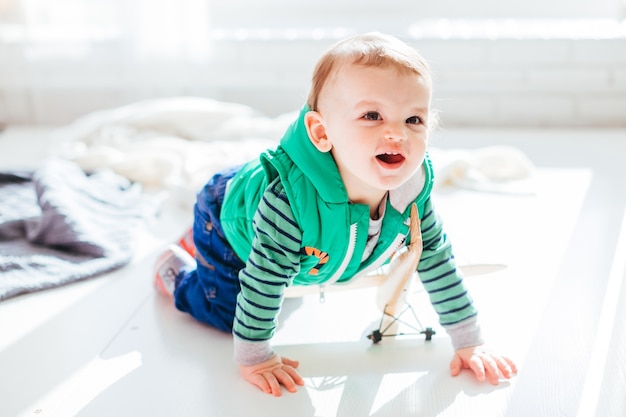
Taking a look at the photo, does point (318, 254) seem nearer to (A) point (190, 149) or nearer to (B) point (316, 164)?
(B) point (316, 164)

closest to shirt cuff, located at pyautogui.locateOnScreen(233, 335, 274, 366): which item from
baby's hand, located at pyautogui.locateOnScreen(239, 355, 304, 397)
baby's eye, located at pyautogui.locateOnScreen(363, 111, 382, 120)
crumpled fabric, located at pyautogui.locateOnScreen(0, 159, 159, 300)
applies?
baby's hand, located at pyautogui.locateOnScreen(239, 355, 304, 397)

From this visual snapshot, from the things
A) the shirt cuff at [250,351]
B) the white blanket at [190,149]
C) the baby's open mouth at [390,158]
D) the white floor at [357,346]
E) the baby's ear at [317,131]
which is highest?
the baby's ear at [317,131]

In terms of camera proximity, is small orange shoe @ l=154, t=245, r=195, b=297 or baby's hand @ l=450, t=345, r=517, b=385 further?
small orange shoe @ l=154, t=245, r=195, b=297

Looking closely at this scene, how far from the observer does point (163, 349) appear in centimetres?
127

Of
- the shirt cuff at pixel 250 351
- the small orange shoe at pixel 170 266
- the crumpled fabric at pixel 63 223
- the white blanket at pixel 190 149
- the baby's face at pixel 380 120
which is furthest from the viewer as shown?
the white blanket at pixel 190 149

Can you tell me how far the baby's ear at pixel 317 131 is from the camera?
3.59 ft

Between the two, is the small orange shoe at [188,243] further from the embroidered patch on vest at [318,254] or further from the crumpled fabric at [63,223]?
the embroidered patch on vest at [318,254]

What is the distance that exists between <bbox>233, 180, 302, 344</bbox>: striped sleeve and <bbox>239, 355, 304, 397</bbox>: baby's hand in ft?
0.15

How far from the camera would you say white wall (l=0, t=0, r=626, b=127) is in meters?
2.51

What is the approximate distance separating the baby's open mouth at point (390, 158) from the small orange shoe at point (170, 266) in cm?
48

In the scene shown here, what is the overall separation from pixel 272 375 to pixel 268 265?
158 mm

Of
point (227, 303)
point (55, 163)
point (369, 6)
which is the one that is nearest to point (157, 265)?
point (227, 303)

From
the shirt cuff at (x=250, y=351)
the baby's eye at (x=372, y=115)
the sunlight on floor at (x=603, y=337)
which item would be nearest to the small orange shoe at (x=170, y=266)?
the shirt cuff at (x=250, y=351)

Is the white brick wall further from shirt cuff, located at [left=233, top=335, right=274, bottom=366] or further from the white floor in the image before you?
shirt cuff, located at [left=233, top=335, right=274, bottom=366]
